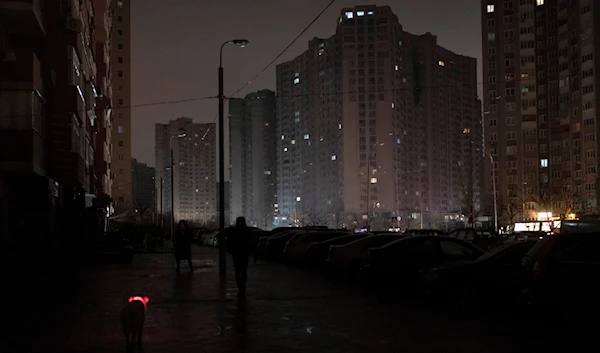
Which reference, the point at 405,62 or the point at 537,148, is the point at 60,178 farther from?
the point at 405,62

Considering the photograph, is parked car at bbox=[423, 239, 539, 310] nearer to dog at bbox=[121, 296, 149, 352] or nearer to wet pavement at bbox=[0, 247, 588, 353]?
wet pavement at bbox=[0, 247, 588, 353]

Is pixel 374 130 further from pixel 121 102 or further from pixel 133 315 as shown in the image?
pixel 133 315

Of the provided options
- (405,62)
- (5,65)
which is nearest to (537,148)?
(405,62)

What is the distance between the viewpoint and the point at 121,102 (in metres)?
113

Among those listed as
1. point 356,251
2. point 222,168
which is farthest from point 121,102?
point 356,251

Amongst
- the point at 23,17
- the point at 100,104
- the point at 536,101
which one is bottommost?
the point at 23,17

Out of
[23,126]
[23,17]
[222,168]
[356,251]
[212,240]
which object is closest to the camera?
[356,251]

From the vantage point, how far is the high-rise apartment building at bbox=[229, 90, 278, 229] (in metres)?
165

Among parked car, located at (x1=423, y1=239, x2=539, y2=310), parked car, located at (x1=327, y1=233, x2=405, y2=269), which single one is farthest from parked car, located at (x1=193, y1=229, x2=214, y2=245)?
parked car, located at (x1=423, y1=239, x2=539, y2=310)

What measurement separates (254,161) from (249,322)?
521 ft

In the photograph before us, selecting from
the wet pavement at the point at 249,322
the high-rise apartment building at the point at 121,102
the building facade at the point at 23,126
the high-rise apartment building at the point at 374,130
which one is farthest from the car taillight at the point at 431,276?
the high-rise apartment building at the point at 374,130

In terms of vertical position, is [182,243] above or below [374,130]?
below

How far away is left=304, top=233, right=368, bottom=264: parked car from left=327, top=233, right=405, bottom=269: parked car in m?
3.41

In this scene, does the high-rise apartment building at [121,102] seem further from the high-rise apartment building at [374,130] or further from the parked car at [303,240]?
the parked car at [303,240]
